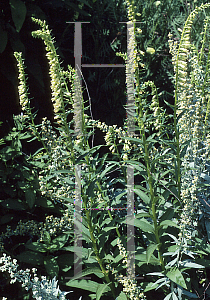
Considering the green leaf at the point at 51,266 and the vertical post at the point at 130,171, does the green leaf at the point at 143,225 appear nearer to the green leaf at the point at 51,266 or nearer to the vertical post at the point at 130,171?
the vertical post at the point at 130,171

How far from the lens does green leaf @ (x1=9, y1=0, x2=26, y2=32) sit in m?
3.15

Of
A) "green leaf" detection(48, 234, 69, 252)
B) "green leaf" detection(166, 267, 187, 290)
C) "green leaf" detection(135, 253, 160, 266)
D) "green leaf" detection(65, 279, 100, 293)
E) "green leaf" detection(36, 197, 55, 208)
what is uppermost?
"green leaf" detection(36, 197, 55, 208)

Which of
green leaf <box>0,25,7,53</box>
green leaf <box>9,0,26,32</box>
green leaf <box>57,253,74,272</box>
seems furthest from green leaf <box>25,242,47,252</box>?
green leaf <box>9,0,26,32</box>

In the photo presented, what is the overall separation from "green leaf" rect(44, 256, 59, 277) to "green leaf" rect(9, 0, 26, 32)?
2356mm

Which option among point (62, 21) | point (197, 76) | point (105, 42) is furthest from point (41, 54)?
point (197, 76)

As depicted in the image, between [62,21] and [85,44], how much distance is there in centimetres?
48

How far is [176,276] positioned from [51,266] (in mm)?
981

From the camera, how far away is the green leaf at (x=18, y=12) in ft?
10.3

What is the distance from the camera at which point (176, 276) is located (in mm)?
1813

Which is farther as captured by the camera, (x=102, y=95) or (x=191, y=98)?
(x=102, y=95)

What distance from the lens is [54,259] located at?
2377 mm

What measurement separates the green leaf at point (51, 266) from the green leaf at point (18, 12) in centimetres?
236

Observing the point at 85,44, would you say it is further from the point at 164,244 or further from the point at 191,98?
the point at 164,244

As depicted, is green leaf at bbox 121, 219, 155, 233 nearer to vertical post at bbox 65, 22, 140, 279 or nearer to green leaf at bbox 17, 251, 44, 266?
vertical post at bbox 65, 22, 140, 279
